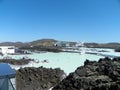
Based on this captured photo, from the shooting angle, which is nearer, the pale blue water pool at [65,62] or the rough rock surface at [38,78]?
the rough rock surface at [38,78]

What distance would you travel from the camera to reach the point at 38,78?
9312 mm

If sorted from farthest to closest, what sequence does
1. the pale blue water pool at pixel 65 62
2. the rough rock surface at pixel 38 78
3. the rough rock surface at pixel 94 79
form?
the pale blue water pool at pixel 65 62 < the rough rock surface at pixel 38 78 < the rough rock surface at pixel 94 79

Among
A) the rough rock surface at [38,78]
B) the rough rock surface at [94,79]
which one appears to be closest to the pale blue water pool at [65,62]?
the rough rock surface at [38,78]

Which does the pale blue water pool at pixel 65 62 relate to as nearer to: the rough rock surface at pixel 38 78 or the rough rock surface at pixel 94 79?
the rough rock surface at pixel 38 78

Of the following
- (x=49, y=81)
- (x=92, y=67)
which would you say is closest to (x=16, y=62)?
(x=49, y=81)

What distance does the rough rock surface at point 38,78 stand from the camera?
8.36 metres

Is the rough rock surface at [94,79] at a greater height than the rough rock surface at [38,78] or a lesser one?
greater

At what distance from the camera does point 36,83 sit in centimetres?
867

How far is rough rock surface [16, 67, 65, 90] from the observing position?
27.4ft

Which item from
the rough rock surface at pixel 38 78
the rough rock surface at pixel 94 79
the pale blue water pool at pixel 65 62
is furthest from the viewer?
the pale blue water pool at pixel 65 62

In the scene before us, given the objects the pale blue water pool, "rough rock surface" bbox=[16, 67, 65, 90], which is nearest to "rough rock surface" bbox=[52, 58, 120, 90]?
"rough rock surface" bbox=[16, 67, 65, 90]

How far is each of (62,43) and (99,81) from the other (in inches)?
1309

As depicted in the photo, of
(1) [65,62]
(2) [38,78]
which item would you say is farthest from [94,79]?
(1) [65,62]

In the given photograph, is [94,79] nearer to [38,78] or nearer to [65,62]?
[38,78]
